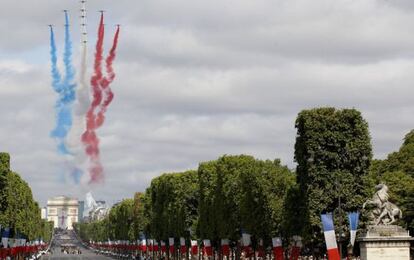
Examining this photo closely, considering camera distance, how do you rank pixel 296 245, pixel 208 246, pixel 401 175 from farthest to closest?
1. pixel 401 175
2. pixel 208 246
3. pixel 296 245

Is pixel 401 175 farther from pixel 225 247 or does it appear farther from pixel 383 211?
pixel 383 211

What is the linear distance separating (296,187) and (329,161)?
894 cm

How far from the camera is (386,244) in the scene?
2936 inches

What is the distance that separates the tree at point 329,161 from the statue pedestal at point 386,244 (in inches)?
660

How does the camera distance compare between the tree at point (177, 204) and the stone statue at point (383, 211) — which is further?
the tree at point (177, 204)

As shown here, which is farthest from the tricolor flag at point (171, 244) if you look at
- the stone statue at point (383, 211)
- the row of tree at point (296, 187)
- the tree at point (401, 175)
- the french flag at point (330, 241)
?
the french flag at point (330, 241)

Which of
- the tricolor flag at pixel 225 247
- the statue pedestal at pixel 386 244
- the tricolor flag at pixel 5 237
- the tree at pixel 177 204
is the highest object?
the tree at pixel 177 204

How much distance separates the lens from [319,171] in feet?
310

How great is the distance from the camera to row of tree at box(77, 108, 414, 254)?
309 feet

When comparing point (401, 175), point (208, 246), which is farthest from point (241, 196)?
point (401, 175)

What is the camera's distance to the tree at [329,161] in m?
93.5

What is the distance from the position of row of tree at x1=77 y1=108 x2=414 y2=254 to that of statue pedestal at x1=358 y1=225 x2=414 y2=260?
41.8 ft

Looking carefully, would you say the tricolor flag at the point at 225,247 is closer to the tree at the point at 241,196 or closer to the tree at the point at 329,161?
the tree at the point at 241,196

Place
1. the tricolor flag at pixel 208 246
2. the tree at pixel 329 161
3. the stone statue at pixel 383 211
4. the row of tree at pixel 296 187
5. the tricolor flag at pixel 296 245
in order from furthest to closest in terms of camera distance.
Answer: the tricolor flag at pixel 208 246
the tricolor flag at pixel 296 245
the row of tree at pixel 296 187
the tree at pixel 329 161
the stone statue at pixel 383 211
